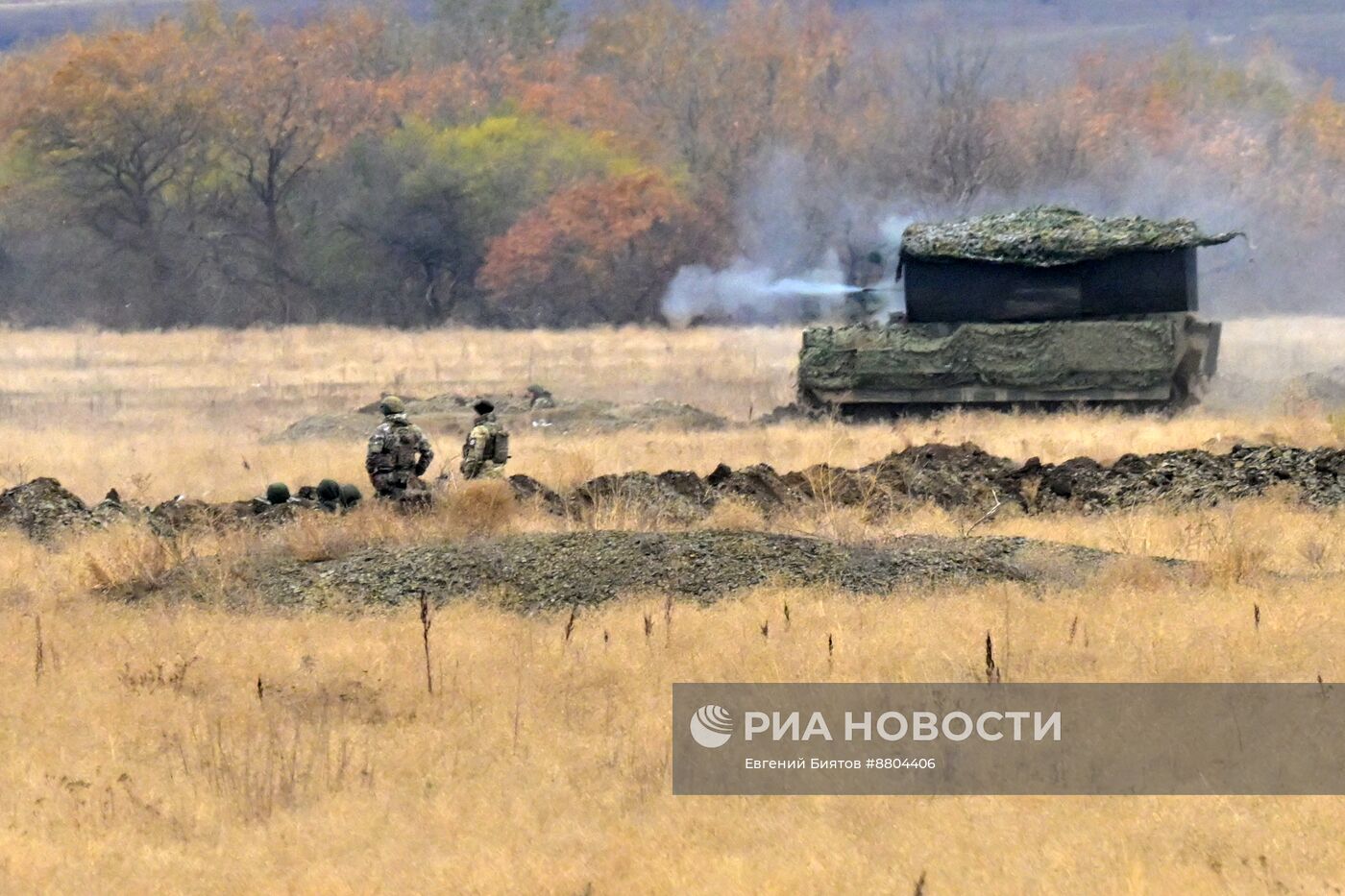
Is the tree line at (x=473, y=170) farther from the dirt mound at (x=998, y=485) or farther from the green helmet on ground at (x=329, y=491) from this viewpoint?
the green helmet on ground at (x=329, y=491)

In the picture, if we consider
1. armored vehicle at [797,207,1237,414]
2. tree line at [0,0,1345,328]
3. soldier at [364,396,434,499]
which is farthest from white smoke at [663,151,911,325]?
soldier at [364,396,434,499]

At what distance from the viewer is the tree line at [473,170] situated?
180 feet

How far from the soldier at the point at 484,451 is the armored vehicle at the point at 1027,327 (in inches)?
333

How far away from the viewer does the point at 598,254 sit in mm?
54438

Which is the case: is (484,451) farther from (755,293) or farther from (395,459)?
(755,293)

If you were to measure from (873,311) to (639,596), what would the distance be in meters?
16.8

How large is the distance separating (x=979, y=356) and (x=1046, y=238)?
171 centimetres

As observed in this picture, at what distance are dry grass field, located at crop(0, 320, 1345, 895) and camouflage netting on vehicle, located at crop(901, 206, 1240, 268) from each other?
9.36 m

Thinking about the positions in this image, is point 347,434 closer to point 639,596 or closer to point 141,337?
point 639,596

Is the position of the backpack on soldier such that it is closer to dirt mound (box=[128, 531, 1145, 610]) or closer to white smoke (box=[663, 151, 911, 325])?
dirt mound (box=[128, 531, 1145, 610])

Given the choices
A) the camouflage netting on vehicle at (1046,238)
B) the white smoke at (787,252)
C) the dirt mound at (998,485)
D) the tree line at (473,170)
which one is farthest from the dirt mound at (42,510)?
the tree line at (473,170)

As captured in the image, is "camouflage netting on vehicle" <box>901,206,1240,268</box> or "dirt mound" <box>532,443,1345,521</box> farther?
"camouflage netting on vehicle" <box>901,206,1240,268</box>

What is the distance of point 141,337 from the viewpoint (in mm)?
48688

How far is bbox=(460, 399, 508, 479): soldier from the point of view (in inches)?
656
